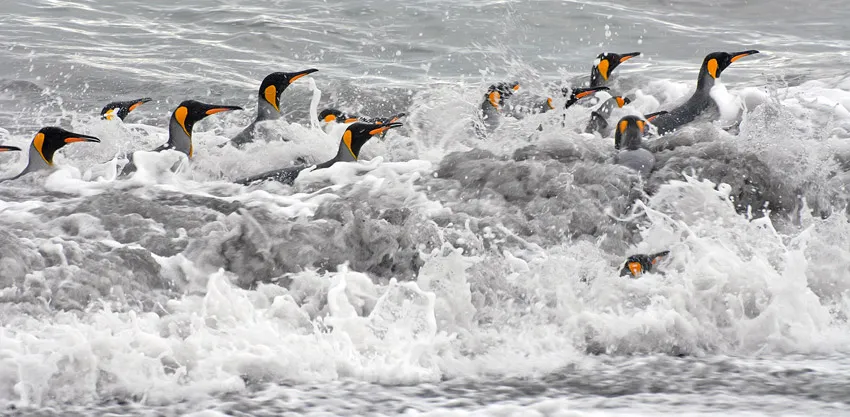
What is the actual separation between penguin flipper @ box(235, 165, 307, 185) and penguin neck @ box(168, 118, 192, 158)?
49.5 inches

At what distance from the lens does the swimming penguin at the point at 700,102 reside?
785 cm

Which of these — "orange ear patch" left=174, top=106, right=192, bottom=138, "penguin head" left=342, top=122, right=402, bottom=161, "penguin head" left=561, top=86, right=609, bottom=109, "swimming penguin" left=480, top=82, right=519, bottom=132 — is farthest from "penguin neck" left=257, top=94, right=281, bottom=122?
"penguin head" left=561, top=86, right=609, bottom=109

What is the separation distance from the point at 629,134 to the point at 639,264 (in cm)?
156

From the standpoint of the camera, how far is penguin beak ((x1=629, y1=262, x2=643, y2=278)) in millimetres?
5052

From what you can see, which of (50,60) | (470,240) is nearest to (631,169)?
(470,240)

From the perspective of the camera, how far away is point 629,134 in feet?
21.2

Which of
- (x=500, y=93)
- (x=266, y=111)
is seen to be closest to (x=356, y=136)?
(x=266, y=111)

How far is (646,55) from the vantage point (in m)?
12.3

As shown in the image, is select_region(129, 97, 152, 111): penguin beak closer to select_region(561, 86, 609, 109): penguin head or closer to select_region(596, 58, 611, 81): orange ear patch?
select_region(561, 86, 609, 109): penguin head

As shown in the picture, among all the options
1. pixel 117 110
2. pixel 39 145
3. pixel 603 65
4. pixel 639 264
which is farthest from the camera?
pixel 603 65

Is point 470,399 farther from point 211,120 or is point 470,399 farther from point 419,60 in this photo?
point 419,60

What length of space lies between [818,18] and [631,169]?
29.7 feet

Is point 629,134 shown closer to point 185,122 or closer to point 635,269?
point 635,269

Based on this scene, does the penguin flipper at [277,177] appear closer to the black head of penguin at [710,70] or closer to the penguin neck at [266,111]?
the penguin neck at [266,111]
